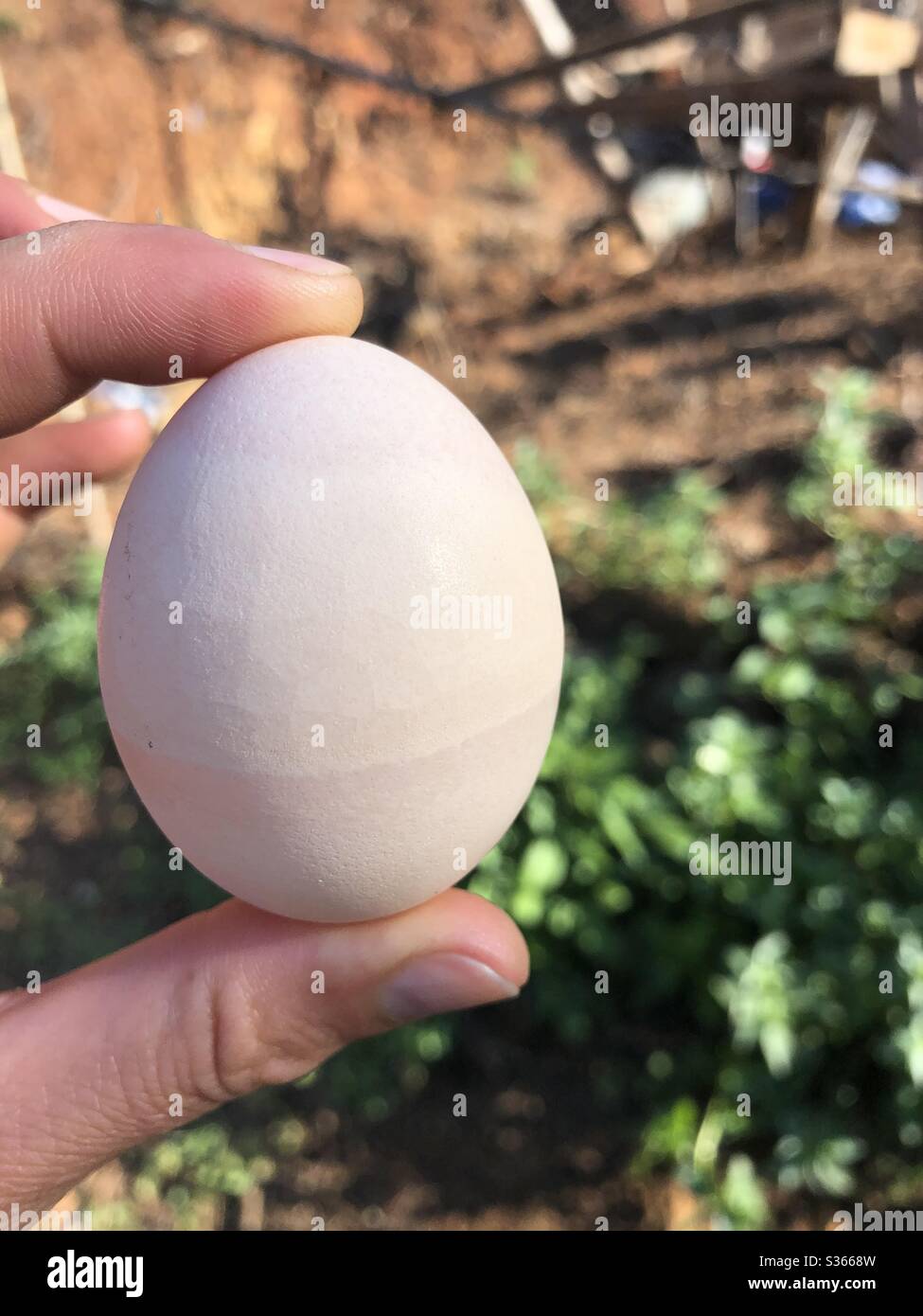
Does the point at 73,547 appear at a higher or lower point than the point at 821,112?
lower

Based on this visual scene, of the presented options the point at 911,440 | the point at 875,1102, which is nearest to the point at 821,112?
the point at 911,440

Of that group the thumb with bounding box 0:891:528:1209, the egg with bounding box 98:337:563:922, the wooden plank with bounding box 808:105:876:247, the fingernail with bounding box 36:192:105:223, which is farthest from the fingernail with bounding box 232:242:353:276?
the wooden plank with bounding box 808:105:876:247

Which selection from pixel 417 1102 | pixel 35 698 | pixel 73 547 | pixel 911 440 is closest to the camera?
pixel 417 1102

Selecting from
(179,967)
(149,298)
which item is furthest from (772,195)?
(179,967)

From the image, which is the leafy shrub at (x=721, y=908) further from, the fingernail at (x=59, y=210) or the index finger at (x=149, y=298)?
the fingernail at (x=59, y=210)

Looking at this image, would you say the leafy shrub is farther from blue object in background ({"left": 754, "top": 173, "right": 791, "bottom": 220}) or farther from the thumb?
blue object in background ({"left": 754, "top": 173, "right": 791, "bottom": 220})

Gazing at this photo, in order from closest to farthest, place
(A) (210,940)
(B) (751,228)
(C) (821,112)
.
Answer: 1. (A) (210,940)
2. (C) (821,112)
3. (B) (751,228)
